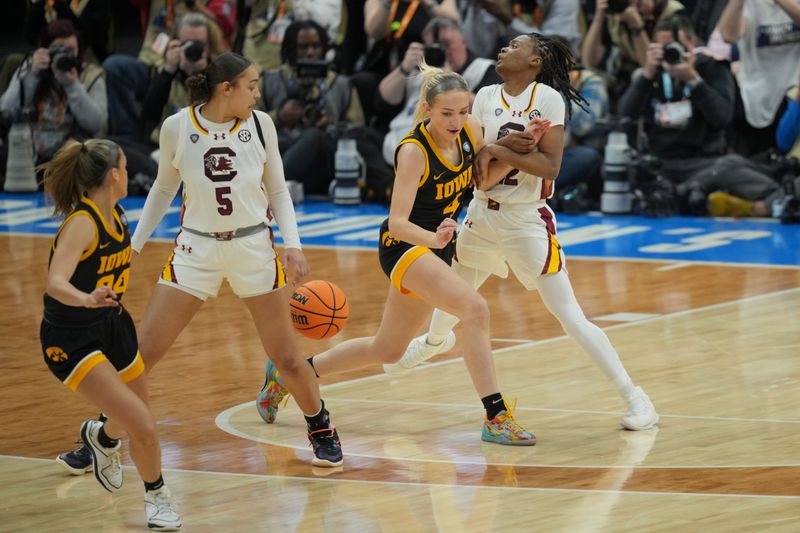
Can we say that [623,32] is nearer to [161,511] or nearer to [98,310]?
[98,310]

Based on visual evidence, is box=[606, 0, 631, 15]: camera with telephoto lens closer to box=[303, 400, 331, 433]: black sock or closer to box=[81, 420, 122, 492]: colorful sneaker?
box=[303, 400, 331, 433]: black sock

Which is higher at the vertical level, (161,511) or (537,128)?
(537,128)

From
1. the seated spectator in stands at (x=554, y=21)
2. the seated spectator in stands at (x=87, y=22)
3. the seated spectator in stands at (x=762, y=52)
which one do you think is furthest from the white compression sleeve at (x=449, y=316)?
→ the seated spectator in stands at (x=87, y=22)

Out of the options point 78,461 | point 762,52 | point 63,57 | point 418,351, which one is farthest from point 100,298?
point 63,57

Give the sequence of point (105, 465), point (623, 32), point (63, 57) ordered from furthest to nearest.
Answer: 1. point (63, 57)
2. point (623, 32)
3. point (105, 465)

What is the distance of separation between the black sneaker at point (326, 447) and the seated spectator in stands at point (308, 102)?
9.69 meters

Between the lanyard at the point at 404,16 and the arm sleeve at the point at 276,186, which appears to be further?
the lanyard at the point at 404,16

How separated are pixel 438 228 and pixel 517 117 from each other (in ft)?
2.78

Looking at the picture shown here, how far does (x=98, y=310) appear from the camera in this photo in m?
5.99

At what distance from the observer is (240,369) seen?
357 inches

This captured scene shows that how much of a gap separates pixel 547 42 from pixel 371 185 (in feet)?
29.8

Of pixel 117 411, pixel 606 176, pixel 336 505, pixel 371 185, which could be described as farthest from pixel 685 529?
pixel 371 185

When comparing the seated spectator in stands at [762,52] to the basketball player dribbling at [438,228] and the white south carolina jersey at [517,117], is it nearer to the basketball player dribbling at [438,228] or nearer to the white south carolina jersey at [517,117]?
the white south carolina jersey at [517,117]

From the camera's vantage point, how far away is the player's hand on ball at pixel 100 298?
221 inches
